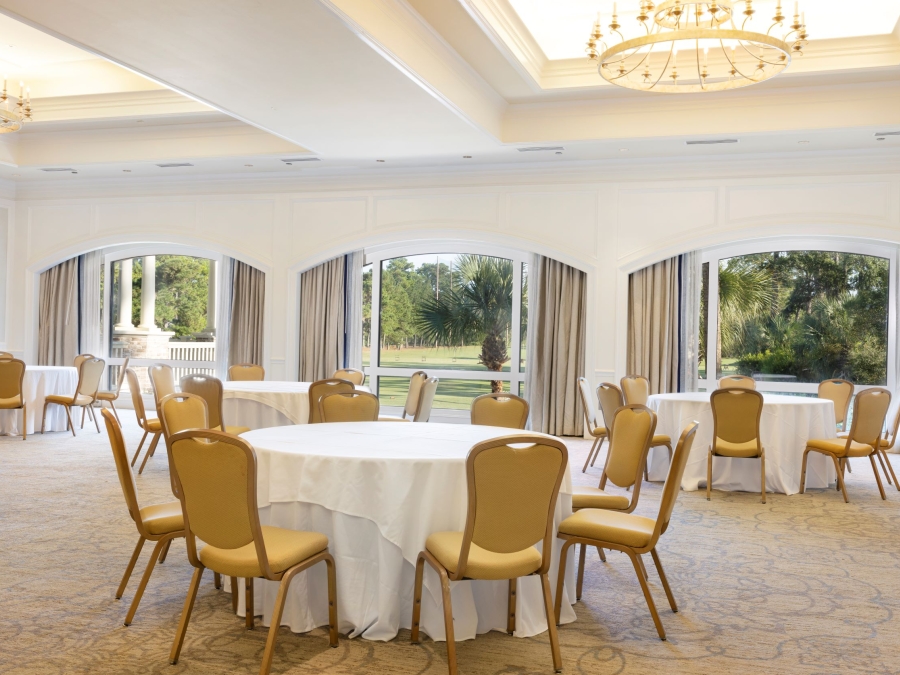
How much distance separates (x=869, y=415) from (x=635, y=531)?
3956 millimetres

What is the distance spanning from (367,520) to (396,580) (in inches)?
10.7

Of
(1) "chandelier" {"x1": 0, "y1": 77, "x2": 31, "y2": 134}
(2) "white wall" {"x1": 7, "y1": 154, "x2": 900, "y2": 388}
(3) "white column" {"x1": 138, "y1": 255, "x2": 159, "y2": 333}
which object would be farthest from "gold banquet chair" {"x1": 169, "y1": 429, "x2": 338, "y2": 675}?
(3) "white column" {"x1": 138, "y1": 255, "x2": 159, "y2": 333}

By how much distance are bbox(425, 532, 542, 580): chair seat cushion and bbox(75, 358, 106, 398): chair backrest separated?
7.10 metres

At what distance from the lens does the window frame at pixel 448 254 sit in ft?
34.0

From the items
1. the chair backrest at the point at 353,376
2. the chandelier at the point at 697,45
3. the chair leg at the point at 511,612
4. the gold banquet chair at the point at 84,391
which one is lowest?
the chair leg at the point at 511,612

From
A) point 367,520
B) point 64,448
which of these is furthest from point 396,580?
point 64,448

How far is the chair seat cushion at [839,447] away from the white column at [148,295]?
956 cm

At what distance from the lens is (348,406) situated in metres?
5.60

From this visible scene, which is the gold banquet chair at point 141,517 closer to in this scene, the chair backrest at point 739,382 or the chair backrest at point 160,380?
the chair backrest at point 160,380

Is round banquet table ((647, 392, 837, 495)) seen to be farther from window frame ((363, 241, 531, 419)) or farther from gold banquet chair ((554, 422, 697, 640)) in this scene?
window frame ((363, 241, 531, 419))

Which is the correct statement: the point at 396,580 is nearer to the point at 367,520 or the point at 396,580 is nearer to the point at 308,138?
the point at 367,520

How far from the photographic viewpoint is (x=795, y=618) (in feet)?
11.9

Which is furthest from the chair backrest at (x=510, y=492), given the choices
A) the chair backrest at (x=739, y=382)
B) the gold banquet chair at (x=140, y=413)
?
the chair backrest at (x=739, y=382)

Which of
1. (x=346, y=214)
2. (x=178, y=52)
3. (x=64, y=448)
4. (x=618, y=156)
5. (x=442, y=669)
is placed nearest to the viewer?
(x=442, y=669)
